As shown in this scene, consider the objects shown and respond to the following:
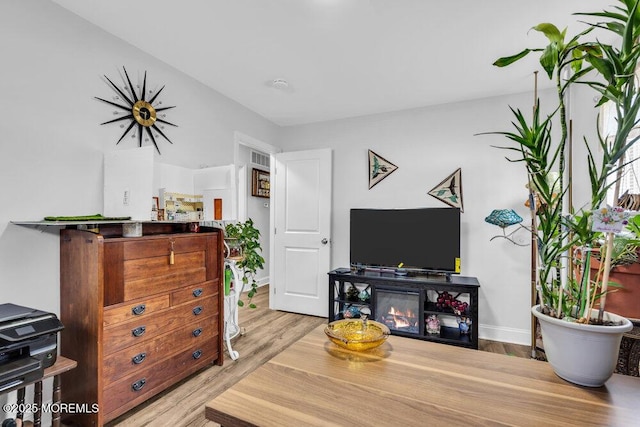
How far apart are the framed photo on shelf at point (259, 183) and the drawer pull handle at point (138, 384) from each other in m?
3.53

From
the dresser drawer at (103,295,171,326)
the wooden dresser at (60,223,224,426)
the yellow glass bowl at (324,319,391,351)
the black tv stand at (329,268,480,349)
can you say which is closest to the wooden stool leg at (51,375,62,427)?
the wooden dresser at (60,223,224,426)

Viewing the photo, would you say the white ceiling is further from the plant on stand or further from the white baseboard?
the white baseboard

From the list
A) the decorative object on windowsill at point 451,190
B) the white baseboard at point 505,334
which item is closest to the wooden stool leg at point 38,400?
the decorative object on windowsill at point 451,190

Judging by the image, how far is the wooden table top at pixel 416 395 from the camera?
0.77m

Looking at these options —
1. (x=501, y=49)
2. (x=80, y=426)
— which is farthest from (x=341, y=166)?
(x=80, y=426)

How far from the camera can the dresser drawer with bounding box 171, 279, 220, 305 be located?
7.09ft

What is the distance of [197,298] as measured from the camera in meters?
2.33

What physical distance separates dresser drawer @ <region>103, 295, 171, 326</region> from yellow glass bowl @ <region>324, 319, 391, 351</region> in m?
1.30

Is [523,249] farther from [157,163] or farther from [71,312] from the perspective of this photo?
[71,312]

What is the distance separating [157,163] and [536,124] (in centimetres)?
247

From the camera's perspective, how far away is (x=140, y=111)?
232 cm

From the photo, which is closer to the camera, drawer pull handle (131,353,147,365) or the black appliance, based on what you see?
the black appliance

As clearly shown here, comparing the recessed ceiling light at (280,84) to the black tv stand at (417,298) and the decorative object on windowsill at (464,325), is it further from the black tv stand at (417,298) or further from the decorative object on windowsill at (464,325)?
the decorative object on windowsill at (464,325)

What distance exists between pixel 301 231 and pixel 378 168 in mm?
1226
